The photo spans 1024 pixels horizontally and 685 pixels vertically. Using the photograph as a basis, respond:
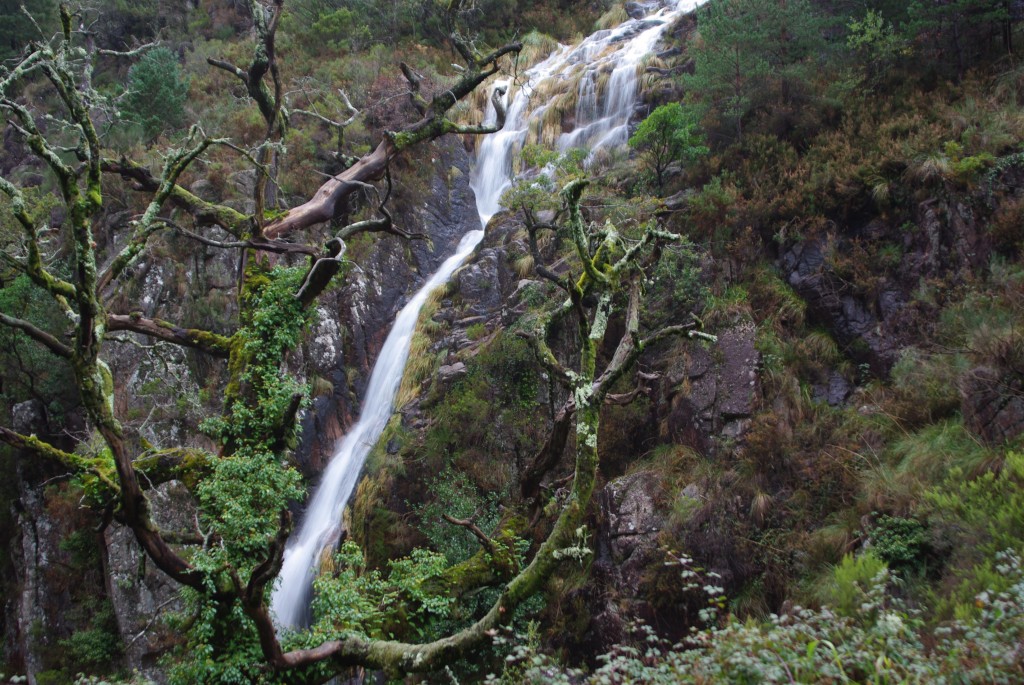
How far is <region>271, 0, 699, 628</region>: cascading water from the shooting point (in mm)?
12023

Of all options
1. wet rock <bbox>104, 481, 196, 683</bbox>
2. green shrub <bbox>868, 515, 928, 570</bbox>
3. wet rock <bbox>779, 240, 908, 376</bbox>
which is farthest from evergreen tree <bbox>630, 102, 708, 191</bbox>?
wet rock <bbox>104, 481, 196, 683</bbox>

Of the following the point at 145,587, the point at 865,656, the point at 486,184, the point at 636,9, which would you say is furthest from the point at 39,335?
the point at 636,9

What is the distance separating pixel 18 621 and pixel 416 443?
11.5 m

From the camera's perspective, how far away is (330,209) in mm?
9633

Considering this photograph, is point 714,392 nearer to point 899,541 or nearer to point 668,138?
point 899,541

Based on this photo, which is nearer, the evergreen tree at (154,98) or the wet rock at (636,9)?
the evergreen tree at (154,98)

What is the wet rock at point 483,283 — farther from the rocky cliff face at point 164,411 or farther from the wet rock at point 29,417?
the wet rock at point 29,417

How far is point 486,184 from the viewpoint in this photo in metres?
19.8

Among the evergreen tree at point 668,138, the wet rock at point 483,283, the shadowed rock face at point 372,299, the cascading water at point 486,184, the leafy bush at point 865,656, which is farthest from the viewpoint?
the shadowed rock face at point 372,299

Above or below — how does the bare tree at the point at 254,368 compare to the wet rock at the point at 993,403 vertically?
above

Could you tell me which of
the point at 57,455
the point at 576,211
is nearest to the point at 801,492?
the point at 576,211

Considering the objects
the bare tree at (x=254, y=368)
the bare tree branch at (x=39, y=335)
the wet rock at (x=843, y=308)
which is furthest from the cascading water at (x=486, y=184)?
the wet rock at (x=843, y=308)

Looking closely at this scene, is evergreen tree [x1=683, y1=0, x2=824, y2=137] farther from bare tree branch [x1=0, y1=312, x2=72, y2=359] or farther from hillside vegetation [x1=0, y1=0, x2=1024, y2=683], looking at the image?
bare tree branch [x1=0, y1=312, x2=72, y2=359]

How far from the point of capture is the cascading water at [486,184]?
12.0 metres
